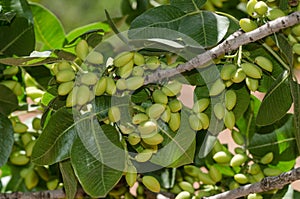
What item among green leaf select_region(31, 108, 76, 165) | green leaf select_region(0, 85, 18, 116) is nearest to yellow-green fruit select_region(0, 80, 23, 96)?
green leaf select_region(0, 85, 18, 116)

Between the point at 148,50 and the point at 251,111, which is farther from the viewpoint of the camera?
the point at 251,111

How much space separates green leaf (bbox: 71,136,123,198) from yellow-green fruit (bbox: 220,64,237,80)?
0.11 meters

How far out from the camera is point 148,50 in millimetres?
491

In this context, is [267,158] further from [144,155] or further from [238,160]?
[144,155]

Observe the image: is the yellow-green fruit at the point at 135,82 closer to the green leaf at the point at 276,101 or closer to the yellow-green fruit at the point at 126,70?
the yellow-green fruit at the point at 126,70

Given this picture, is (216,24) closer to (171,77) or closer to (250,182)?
(171,77)

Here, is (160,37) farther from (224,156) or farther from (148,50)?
(224,156)

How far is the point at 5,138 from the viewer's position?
59cm

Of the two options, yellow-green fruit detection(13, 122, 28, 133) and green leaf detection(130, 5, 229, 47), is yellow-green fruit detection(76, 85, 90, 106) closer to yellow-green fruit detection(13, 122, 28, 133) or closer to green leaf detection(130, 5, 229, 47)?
green leaf detection(130, 5, 229, 47)

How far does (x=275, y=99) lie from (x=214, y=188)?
0.42 feet

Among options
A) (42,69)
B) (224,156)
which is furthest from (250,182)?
A: (42,69)

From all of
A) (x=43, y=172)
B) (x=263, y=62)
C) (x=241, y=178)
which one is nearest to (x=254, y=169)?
(x=241, y=178)

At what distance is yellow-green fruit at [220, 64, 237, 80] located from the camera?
1.60ft

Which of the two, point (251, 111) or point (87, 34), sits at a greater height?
point (87, 34)
